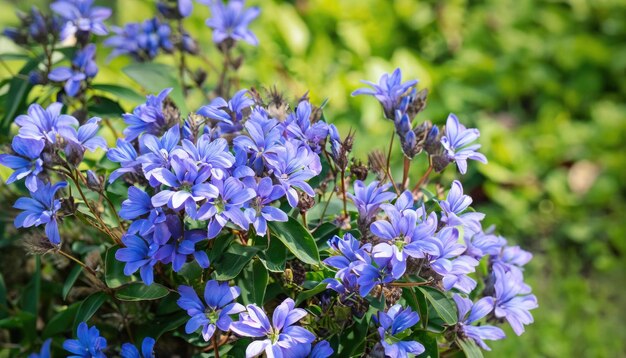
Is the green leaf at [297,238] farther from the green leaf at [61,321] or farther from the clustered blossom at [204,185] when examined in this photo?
the green leaf at [61,321]

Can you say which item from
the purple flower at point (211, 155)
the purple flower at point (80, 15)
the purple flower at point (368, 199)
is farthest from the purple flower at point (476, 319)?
the purple flower at point (80, 15)

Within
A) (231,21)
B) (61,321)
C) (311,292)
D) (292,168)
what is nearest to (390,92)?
(292,168)

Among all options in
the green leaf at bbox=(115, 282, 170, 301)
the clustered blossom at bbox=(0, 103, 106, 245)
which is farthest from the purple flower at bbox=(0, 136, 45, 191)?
the green leaf at bbox=(115, 282, 170, 301)

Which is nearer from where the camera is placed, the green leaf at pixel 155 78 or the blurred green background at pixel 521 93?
the green leaf at pixel 155 78

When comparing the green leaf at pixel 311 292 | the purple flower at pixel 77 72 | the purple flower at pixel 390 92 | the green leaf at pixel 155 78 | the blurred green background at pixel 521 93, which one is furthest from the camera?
the blurred green background at pixel 521 93

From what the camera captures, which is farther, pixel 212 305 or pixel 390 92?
pixel 390 92

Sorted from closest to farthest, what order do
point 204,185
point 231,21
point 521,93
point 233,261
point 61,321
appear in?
point 204,185, point 233,261, point 61,321, point 231,21, point 521,93

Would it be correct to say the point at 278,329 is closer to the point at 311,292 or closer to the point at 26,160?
the point at 311,292

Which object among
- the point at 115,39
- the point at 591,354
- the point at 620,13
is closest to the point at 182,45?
the point at 115,39
